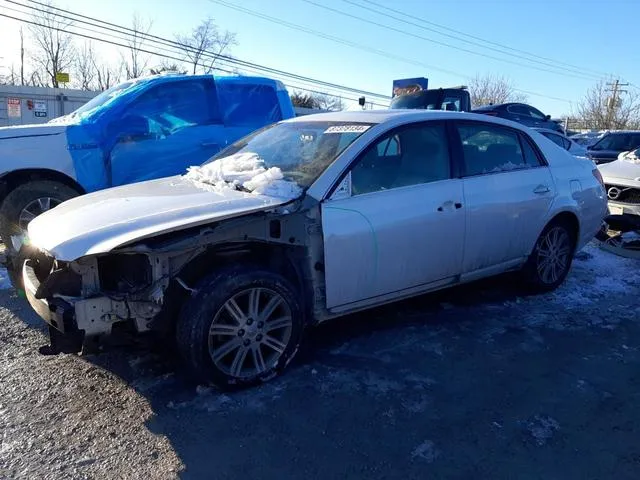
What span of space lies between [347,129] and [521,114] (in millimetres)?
12124

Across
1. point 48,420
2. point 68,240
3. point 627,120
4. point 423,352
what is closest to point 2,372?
point 48,420

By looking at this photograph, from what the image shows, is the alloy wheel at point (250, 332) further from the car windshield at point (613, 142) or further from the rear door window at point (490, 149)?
the car windshield at point (613, 142)

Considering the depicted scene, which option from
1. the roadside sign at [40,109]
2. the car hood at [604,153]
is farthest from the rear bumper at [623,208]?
the roadside sign at [40,109]

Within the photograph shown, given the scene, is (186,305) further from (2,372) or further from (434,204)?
(434,204)

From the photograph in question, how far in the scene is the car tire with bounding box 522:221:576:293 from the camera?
4962mm

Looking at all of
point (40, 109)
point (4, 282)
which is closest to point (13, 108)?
point (40, 109)

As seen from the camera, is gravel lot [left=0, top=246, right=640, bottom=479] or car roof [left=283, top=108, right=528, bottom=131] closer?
gravel lot [left=0, top=246, right=640, bottom=479]

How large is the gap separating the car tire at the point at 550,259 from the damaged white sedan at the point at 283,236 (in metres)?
0.26

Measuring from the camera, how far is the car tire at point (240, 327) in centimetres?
310

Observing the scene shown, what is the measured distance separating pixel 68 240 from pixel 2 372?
1.26 m

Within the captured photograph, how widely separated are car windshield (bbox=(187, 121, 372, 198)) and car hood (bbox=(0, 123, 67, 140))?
240cm

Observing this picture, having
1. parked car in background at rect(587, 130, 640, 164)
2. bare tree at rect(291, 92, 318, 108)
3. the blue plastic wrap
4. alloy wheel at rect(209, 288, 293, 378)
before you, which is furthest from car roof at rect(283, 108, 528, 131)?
bare tree at rect(291, 92, 318, 108)

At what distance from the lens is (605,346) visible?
404 cm

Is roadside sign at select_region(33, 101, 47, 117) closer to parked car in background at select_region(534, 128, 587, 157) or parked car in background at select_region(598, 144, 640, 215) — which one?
parked car in background at select_region(534, 128, 587, 157)
